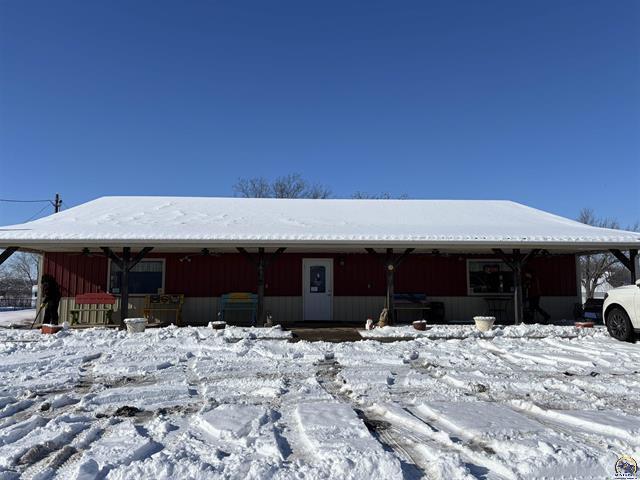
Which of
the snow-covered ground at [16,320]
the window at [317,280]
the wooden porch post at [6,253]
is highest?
the wooden porch post at [6,253]

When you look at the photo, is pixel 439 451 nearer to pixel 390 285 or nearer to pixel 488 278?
pixel 390 285

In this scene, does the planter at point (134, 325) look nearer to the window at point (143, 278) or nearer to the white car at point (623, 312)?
the window at point (143, 278)

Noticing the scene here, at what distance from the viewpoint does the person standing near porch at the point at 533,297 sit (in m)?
13.9

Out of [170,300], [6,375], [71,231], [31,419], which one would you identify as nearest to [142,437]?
[31,419]

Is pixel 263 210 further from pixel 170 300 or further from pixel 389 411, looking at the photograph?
pixel 389 411

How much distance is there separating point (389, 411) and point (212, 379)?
8.61ft

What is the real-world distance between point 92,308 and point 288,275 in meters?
5.86

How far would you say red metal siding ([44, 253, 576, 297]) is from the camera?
1416 cm

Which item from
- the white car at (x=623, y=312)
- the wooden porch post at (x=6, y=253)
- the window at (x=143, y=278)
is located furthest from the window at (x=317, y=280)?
the wooden porch post at (x=6, y=253)

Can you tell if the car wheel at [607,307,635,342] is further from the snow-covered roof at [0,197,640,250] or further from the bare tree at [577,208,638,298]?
the bare tree at [577,208,638,298]

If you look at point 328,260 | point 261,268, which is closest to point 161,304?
point 261,268

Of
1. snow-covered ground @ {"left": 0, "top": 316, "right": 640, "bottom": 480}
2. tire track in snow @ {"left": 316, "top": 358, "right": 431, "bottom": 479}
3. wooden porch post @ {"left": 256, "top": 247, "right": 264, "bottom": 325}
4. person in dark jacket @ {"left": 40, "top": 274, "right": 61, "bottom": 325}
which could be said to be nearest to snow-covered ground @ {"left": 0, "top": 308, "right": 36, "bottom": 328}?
person in dark jacket @ {"left": 40, "top": 274, "right": 61, "bottom": 325}

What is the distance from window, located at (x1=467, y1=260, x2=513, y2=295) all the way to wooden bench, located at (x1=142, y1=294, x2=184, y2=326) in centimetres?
913

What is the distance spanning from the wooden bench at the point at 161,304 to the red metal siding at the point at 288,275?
1.75 feet
